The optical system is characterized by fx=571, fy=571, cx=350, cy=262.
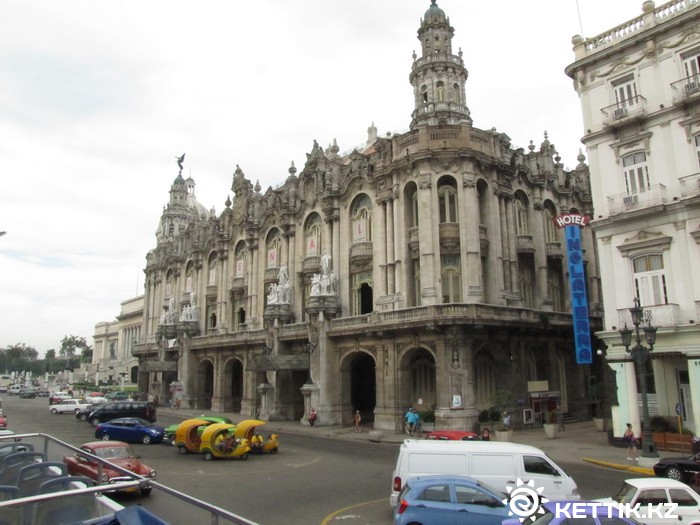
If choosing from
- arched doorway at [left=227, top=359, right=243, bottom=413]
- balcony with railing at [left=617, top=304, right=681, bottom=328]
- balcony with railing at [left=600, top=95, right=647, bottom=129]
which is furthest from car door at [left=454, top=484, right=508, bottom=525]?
arched doorway at [left=227, top=359, right=243, bottom=413]

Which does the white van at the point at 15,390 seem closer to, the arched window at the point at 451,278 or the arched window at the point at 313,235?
the arched window at the point at 313,235

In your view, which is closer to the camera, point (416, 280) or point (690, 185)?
point (690, 185)

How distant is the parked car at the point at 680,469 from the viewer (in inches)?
666

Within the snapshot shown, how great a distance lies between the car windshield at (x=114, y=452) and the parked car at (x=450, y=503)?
10166 millimetres

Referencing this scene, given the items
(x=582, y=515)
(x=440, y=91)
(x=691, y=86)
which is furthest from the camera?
(x=440, y=91)

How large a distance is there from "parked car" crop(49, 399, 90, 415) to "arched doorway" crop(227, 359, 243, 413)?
11.6 meters

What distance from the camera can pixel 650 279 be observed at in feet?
82.9

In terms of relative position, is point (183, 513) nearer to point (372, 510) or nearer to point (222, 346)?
point (372, 510)

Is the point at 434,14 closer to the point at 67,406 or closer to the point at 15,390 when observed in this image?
the point at 67,406

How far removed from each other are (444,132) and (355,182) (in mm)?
7906

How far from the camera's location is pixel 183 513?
7.84 m

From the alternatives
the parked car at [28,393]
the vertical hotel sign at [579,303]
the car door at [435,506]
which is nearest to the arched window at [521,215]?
the vertical hotel sign at [579,303]

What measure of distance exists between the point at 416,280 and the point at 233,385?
2438cm

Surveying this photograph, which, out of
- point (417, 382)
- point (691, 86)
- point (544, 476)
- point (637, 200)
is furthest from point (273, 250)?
point (544, 476)
